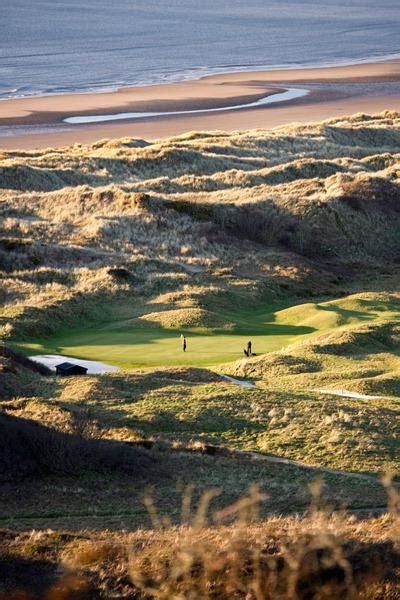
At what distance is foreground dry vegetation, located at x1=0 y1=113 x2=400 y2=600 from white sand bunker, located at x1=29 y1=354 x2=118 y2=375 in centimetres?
91

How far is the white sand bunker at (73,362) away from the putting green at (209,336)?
668mm

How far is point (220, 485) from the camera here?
19594 millimetres

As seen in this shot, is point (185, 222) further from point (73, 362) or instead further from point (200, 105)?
point (200, 105)

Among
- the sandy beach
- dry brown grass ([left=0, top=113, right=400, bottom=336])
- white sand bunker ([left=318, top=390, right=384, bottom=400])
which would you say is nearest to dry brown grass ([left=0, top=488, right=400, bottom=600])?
white sand bunker ([left=318, top=390, right=384, bottom=400])

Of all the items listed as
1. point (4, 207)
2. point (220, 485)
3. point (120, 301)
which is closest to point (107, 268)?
point (120, 301)

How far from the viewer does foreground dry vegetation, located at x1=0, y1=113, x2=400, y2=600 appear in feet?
39.1

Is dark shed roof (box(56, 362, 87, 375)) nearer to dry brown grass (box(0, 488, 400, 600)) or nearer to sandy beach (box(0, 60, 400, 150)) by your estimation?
dry brown grass (box(0, 488, 400, 600))

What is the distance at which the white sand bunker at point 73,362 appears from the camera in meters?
32.3

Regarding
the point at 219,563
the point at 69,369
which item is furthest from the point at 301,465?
the point at 219,563

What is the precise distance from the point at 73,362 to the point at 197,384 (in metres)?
5.92

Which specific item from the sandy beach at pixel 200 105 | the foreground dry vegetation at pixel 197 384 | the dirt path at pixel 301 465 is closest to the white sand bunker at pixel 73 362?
the foreground dry vegetation at pixel 197 384

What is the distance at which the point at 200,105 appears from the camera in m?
119

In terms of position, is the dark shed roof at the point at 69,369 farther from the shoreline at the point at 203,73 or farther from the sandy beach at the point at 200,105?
the shoreline at the point at 203,73

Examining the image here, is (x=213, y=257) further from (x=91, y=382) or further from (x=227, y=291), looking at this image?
(x=91, y=382)
